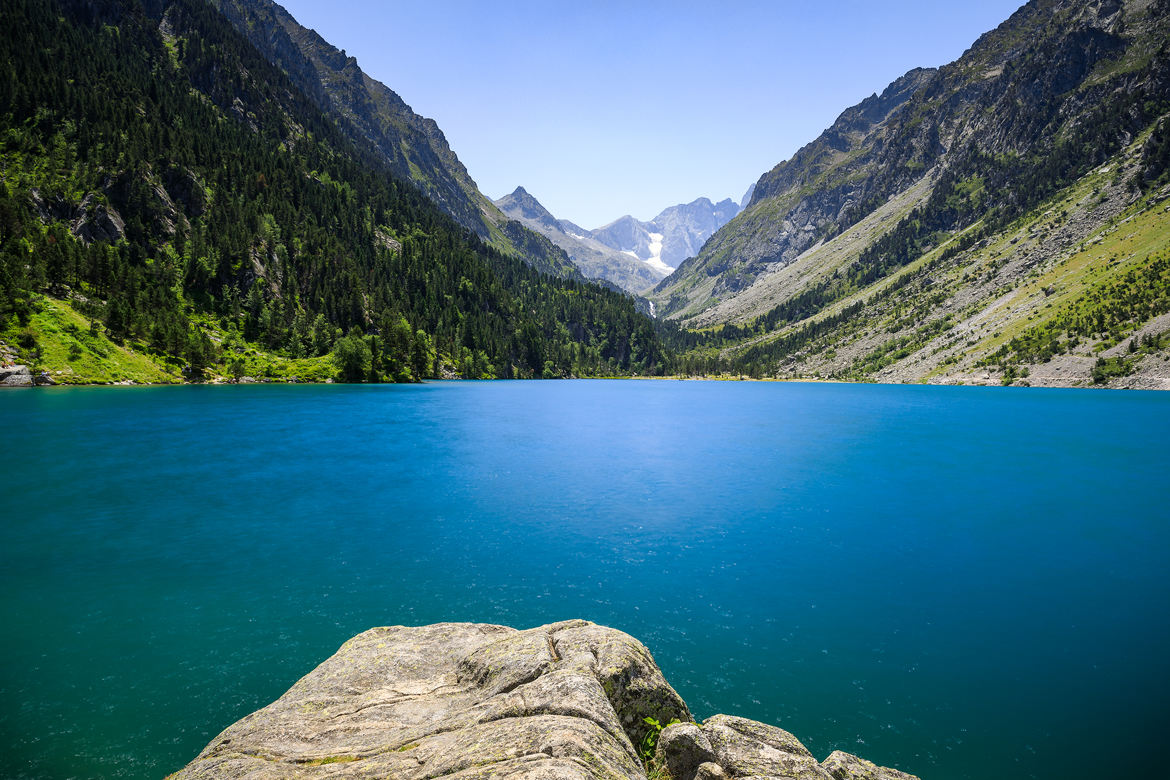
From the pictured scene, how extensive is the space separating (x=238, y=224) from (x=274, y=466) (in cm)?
13969

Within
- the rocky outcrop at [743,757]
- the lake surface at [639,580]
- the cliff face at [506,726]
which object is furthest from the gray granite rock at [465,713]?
the lake surface at [639,580]

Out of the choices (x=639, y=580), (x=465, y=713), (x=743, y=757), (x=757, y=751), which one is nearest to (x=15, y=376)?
(x=639, y=580)

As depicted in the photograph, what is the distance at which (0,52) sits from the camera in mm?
136875

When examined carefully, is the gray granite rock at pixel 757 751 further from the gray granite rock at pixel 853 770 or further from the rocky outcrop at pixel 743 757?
the gray granite rock at pixel 853 770

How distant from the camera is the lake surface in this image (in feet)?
42.1

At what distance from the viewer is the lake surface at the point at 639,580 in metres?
12.8

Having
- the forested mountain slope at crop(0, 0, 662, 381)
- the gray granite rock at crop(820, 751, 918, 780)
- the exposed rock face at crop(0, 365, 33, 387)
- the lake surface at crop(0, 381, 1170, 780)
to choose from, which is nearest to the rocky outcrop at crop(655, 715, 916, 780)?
the gray granite rock at crop(820, 751, 918, 780)

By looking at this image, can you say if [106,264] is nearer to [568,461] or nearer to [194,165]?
[194,165]

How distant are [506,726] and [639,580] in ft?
48.1

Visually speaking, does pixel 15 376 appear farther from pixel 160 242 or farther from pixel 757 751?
pixel 757 751

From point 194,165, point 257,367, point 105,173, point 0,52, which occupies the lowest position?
point 257,367

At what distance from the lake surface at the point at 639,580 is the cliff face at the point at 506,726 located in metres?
3.88

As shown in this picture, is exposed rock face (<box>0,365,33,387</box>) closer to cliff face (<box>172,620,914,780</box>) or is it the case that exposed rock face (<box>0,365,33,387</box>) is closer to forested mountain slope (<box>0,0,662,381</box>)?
forested mountain slope (<box>0,0,662,381</box>)

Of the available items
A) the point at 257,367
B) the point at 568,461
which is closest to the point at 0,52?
the point at 257,367
